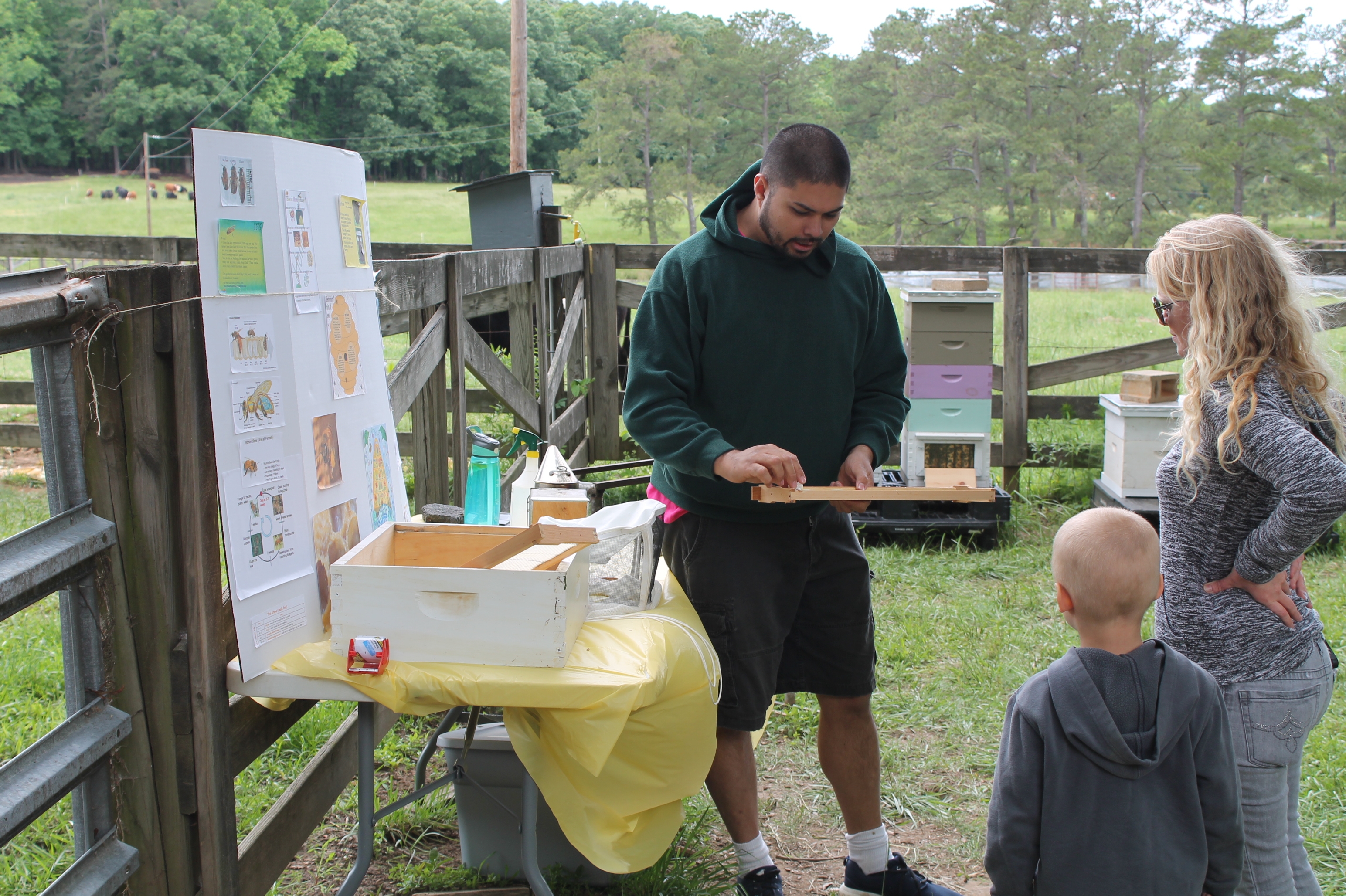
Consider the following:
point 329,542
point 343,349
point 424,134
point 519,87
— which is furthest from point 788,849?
point 424,134

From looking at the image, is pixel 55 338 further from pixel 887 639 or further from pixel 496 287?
pixel 887 639

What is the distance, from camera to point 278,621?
190 centimetres

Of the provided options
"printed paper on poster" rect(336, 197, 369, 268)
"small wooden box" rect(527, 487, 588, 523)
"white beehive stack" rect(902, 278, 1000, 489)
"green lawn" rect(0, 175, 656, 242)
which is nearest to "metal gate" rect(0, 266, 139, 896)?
"printed paper on poster" rect(336, 197, 369, 268)

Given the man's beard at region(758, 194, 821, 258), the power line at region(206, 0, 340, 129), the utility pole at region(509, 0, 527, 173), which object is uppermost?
the power line at region(206, 0, 340, 129)

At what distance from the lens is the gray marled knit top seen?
1.89m

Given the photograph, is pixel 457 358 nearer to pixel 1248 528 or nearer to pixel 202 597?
pixel 202 597

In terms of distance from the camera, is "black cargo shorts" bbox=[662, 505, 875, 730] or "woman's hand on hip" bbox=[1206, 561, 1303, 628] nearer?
"woman's hand on hip" bbox=[1206, 561, 1303, 628]

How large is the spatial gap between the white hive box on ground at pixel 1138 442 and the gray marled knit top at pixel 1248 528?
383cm

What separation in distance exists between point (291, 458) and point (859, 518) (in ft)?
14.6

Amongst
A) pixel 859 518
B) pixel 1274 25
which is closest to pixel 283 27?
pixel 1274 25

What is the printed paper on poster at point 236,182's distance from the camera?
5.71 ft

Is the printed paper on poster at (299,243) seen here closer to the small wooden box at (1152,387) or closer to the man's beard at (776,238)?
the man's beard at (776,238)

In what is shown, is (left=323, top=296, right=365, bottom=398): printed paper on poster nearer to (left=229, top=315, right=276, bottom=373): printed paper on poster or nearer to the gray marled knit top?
(left=229, top=315, right=276, bottom=373): printed paper on poster

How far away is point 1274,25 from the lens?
107 feet
